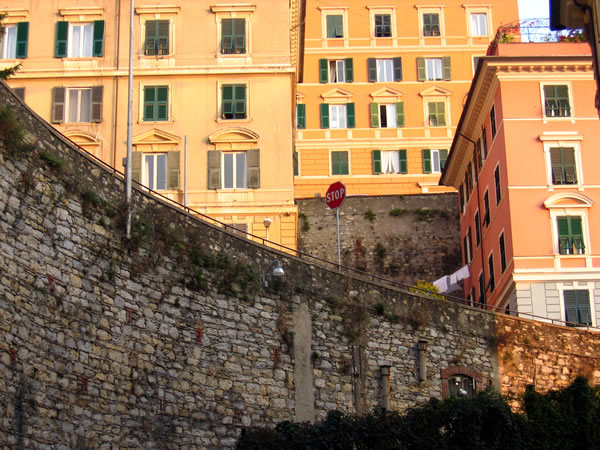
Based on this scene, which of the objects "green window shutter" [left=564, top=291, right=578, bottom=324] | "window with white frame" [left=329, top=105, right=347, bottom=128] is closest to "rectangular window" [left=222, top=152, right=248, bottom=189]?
"green window shutter" [left=564, top=291, right=578, bottom=324]

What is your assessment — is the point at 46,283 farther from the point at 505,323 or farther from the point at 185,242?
the point at 505,323

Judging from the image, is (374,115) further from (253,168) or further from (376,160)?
(253,168)

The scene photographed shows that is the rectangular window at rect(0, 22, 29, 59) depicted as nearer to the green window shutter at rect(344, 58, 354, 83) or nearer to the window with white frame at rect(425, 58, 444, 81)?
the green window shutter at rect(344, 58, 354, 83)

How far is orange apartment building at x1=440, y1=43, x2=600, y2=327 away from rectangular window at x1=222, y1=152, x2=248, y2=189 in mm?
9363

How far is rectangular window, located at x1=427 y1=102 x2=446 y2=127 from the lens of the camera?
221 ft

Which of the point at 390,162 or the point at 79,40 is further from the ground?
the point at 390,162

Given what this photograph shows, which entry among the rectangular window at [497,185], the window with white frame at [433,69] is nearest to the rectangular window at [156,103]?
the rectangular window at [497,185]

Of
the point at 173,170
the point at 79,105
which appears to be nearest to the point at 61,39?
the point at 79,105

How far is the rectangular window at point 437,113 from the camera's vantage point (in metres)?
67.4

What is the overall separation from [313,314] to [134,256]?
6457 mm

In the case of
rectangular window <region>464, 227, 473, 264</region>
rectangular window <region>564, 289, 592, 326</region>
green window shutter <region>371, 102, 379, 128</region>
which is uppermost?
green window shutter <region>371, 102, 379, 128</region>

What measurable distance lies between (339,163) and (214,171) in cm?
2110

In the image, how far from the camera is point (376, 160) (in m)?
66.3

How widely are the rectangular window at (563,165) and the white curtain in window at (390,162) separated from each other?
20.9 m
